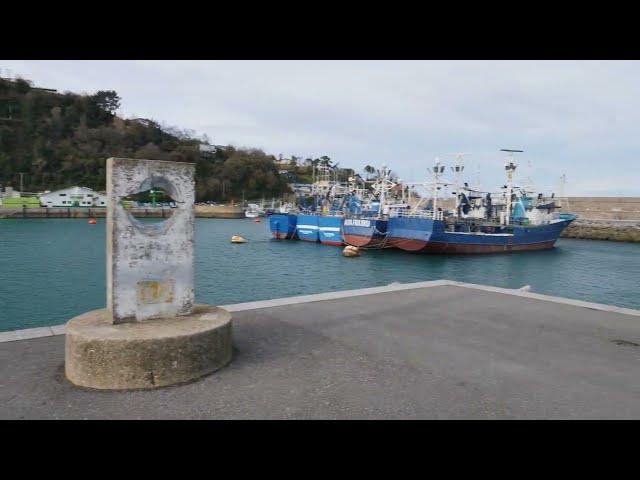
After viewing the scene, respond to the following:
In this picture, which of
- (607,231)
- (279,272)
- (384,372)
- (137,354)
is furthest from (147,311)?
(607,231)

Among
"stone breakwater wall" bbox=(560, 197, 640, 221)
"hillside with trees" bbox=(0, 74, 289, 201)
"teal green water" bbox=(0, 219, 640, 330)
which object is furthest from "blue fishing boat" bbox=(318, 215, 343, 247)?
"hillside with trees" bbox=(0, 74, 289, 201)

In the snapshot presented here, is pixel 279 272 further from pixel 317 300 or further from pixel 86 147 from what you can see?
pixel 86 147

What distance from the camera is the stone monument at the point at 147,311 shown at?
405 centimetres

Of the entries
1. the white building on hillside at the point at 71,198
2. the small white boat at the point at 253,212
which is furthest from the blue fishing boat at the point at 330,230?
the white building on hillside at the point at 71,198

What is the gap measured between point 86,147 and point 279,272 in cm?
9182

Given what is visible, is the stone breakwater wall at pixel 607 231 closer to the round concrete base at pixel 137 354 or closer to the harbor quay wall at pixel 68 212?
the harbor quay wall at pixel 68 212

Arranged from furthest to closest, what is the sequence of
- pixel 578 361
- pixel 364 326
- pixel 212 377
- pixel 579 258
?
pixel 579 258
pixel 364 326
pixel 578 361
pixel 212 377

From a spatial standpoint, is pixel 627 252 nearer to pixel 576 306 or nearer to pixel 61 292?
pixel 576 306

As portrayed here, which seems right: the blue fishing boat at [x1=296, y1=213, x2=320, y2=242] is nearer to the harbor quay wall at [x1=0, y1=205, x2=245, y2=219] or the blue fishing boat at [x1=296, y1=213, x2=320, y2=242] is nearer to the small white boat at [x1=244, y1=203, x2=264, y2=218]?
the harbor quay wall at [x1=0, y1=205, x2=245, y2=219]

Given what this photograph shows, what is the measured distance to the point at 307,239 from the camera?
45.7 meters

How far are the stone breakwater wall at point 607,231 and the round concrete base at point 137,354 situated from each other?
66.1 meters

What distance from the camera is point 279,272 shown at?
26.4 m

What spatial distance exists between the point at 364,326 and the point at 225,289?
602 inches
